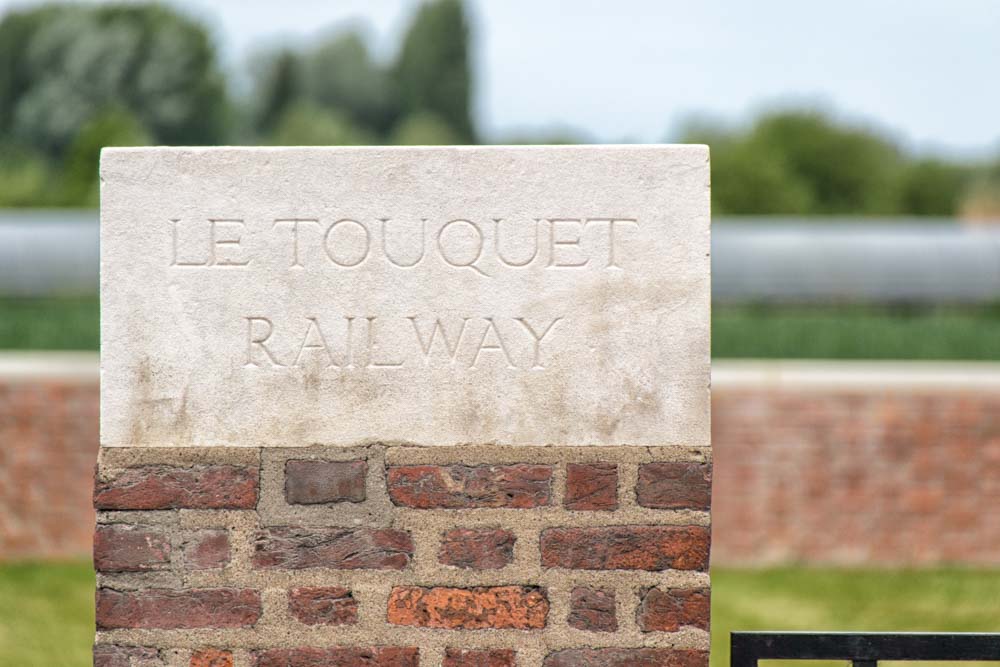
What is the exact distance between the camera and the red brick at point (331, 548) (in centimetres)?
217

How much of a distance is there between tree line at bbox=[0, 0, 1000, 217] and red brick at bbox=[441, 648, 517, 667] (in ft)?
106

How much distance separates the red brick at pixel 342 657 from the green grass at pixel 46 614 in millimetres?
4069

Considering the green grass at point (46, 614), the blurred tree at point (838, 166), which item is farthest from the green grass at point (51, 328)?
the blurred tree at point (838, 166)

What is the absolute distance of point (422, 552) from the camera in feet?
7.13

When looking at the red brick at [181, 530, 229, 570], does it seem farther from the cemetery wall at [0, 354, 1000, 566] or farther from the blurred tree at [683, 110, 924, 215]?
the blurred tree at [683, 110, 924, 215]

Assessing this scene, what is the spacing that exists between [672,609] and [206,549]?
930mm

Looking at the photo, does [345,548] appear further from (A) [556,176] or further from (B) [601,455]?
(A) [556,176]

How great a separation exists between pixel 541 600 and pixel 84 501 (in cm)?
602

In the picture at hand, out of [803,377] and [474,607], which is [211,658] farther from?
[803,377]

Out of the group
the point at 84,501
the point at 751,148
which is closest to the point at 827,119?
the point at 751,148

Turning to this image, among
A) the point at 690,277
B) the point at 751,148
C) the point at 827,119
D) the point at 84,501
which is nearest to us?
the point at 690,277

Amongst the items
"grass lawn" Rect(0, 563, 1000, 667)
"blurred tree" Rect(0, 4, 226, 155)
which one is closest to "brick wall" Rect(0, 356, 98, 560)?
"grass lawn" Rect(0, 563, 1000, 667)

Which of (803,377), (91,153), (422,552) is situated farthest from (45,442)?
Answer: (91,153)

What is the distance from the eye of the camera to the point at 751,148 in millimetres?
33156
